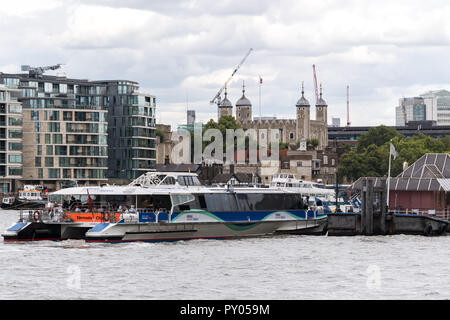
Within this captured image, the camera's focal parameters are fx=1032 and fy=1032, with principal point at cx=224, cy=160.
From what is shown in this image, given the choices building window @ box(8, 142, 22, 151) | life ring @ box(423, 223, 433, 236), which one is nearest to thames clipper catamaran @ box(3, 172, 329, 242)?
life ring @ box(423, 223, 433, 236)

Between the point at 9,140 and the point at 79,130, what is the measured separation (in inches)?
435

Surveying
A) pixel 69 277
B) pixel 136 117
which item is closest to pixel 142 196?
pixel 69 277

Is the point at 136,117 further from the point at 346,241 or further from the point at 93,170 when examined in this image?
the point at 346,241

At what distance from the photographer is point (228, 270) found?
44750mm

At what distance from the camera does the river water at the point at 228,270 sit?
126ft

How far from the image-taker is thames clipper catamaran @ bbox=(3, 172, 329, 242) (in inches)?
2190

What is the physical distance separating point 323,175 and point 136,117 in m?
40.2

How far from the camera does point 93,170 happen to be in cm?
15062

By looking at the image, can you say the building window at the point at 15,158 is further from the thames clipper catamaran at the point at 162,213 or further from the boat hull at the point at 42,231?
the boat hull at the point at 42,231
